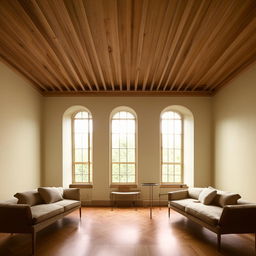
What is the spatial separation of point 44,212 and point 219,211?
343 cm

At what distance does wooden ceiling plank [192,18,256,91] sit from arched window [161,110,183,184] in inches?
93.1

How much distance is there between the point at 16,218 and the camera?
13.6 feet

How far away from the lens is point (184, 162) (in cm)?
820

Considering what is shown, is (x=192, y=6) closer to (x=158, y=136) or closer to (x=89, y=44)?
(x=89, y=44)

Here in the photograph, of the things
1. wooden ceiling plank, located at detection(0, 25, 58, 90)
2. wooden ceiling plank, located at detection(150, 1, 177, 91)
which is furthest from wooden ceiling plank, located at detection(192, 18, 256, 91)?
wooden ceiling plank, located at detection(0, 25, 58, 90)

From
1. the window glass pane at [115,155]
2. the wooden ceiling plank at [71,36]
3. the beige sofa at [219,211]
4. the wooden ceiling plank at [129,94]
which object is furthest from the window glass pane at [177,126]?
the wooden ceiling plank at [71,36]

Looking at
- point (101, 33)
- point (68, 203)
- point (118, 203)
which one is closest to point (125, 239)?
point (68, 203)

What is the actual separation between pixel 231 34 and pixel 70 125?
5834 millimetres

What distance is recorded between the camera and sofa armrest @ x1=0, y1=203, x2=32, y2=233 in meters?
4.12

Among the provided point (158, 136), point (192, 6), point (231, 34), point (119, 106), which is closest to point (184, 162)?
point (158, 136)

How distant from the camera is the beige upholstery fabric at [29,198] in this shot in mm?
5000

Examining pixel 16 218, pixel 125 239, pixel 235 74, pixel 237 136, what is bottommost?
pixel 125 239

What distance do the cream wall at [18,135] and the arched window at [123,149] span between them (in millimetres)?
2388

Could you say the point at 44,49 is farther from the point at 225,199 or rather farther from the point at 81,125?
the point at 225,199
